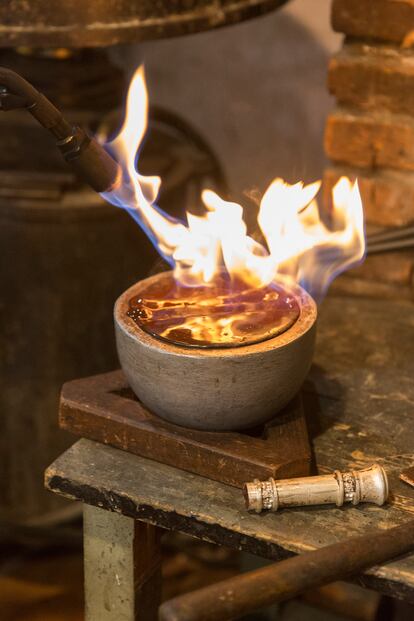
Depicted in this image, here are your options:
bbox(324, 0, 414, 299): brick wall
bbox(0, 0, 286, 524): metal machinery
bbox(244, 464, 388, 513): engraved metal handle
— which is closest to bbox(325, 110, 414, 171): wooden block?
bbox(324, 0, 414, 299): brick wall

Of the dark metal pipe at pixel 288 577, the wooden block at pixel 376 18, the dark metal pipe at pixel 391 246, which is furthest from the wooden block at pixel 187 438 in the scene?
the wooden block at pixel 376 18

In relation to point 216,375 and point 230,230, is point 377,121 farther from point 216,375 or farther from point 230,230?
point 216,375

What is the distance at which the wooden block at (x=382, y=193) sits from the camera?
5.19ft

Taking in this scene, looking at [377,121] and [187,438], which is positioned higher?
[377,121]

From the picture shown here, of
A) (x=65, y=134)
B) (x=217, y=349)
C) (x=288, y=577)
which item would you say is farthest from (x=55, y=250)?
(x=288, y=577)

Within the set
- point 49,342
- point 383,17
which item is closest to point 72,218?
point 49,342

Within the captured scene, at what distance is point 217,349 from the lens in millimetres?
1058

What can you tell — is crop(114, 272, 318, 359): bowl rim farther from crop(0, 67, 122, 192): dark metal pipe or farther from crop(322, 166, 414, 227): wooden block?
crop(322, 166, 414, 227): wooden block

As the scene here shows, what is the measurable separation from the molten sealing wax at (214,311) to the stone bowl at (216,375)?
0.5 inches

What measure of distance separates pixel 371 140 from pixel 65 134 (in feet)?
1.98

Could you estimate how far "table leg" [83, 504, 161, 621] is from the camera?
114cm

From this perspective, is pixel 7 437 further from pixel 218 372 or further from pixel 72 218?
pixel 218 372

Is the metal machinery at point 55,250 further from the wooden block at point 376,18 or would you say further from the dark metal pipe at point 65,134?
the dark metal pipe at point 65,134

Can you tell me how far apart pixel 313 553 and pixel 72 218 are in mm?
966
